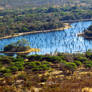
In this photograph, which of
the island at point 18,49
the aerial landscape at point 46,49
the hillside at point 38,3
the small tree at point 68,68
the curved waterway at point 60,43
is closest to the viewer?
the aerial landscape at point 46,49

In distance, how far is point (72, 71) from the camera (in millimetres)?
22594

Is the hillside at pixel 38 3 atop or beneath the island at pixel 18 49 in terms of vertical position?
atop

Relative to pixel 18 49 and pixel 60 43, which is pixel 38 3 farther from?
pixel 18 49

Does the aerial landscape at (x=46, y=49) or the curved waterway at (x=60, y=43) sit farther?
the curved waterway at (x=60, y=43)

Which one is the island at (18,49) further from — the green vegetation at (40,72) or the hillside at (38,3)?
the hillside at (38,3)

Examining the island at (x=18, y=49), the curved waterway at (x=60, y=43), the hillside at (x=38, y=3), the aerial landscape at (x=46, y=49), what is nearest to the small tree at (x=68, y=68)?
the aerial landscape at (x=46, y=49)

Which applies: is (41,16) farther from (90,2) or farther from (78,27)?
(90,2)

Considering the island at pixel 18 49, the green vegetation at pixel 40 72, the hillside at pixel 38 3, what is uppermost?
the hillside at pixel 38 3

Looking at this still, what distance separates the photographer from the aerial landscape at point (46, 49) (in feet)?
56.5

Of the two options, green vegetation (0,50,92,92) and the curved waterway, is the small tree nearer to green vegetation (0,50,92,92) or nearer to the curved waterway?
green vegetation (0,50,92,92)

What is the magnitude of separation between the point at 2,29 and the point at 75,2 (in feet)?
155

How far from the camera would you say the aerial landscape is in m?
17.2

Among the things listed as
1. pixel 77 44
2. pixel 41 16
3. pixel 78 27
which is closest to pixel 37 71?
pixel 77 44

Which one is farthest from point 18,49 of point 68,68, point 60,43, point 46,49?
point 68,68
